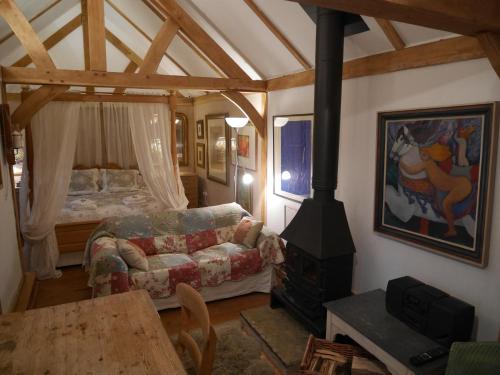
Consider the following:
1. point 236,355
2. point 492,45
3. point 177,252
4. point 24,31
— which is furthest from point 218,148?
point 492,45

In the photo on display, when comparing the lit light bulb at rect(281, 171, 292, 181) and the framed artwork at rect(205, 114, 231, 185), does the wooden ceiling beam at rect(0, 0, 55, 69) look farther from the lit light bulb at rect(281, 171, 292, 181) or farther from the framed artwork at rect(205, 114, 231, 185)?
the framed artwork at rect(205, 114, 231, 185)

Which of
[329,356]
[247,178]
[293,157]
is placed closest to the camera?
[329,356]

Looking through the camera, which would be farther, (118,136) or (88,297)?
(118,136)

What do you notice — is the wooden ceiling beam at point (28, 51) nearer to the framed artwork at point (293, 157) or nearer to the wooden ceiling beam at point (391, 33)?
the framed artwork at point (293, 157)

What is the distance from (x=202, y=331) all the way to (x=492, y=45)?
6.99 ft

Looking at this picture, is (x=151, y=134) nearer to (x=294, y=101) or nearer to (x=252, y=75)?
(x=252, y=75)

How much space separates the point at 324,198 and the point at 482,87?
51.2 inches

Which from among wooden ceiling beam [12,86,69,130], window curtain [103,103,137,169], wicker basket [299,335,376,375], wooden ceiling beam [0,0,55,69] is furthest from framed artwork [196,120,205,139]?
wicker basket [299,335,376,375]

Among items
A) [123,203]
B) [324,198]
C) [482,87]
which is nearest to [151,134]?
[123,203]

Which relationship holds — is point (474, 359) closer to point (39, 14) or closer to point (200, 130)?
point (39, 14)

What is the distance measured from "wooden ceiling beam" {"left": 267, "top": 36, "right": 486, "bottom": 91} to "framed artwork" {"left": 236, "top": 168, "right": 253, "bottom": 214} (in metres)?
2.40

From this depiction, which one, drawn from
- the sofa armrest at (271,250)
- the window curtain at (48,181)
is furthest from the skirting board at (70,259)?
the sofa armrest at (271,250)

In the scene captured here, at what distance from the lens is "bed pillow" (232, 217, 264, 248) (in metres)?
4.00

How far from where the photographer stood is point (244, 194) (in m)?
5.48
